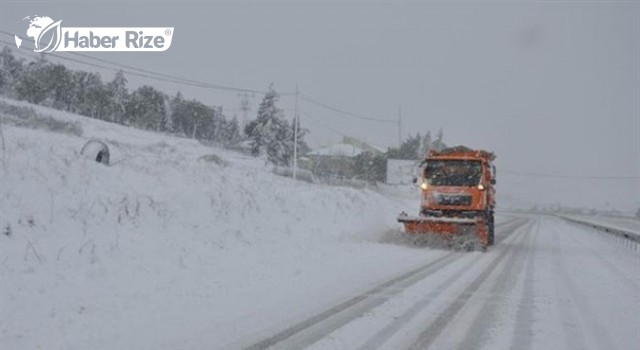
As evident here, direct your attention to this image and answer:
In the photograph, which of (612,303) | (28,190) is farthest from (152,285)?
(612,303)

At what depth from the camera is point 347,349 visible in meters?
6.76

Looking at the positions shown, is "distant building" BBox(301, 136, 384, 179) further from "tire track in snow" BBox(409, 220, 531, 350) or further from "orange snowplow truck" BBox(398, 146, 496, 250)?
"tire track in snow" BBox(409, 220, 531, 350)

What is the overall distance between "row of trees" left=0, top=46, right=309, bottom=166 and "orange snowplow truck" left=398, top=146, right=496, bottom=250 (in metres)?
54.7

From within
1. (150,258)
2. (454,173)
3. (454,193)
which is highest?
(454,173)

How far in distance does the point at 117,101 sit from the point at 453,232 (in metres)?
83.7

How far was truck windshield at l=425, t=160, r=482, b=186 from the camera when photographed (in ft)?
71.3

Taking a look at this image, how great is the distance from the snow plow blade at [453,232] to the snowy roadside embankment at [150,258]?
1.17m

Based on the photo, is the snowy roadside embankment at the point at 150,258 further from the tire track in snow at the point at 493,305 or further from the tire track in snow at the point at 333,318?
the tire track in snow at the point at 493,305

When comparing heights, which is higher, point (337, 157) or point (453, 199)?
point (337, 157)

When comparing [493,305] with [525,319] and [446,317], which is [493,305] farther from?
[446,317]

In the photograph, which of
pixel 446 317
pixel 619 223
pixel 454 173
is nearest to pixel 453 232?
pixel 454 173

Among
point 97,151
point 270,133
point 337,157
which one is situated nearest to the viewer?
point 97,151

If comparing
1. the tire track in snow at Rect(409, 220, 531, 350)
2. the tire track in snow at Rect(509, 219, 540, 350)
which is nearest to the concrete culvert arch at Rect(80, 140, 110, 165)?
the tire track in snow at Rect(409, 220, 531, 350)

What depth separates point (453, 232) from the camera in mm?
20312
